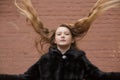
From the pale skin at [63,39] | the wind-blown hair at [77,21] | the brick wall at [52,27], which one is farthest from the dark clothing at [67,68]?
the brick wall at [52,27]

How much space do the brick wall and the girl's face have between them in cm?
278

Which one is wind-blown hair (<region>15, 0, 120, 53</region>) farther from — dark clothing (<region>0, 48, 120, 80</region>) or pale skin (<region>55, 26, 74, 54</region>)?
dark clothing (<region>0, 48, 120, 80</region>)

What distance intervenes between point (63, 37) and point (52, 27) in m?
2.96

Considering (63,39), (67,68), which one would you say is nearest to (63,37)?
(63,39)

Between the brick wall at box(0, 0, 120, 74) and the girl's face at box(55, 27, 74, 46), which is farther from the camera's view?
the brick wall at box(0, 0, 120, 74)

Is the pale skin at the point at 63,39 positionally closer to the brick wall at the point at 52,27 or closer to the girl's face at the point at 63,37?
the girl's face at the point at 63,37

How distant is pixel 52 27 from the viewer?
7.95 metres


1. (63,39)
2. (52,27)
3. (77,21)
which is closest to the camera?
(63,39)

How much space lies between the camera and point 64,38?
16.4 feet

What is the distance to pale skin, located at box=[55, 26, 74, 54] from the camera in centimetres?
499

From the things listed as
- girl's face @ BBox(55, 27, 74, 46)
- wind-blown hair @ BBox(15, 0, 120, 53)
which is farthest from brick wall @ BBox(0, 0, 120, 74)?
girl's face @ BBox(55, 27, 74, 46)

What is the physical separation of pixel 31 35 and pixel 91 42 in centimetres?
109

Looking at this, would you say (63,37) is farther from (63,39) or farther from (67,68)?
(67,68)

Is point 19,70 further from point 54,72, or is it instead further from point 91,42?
point 54,72
